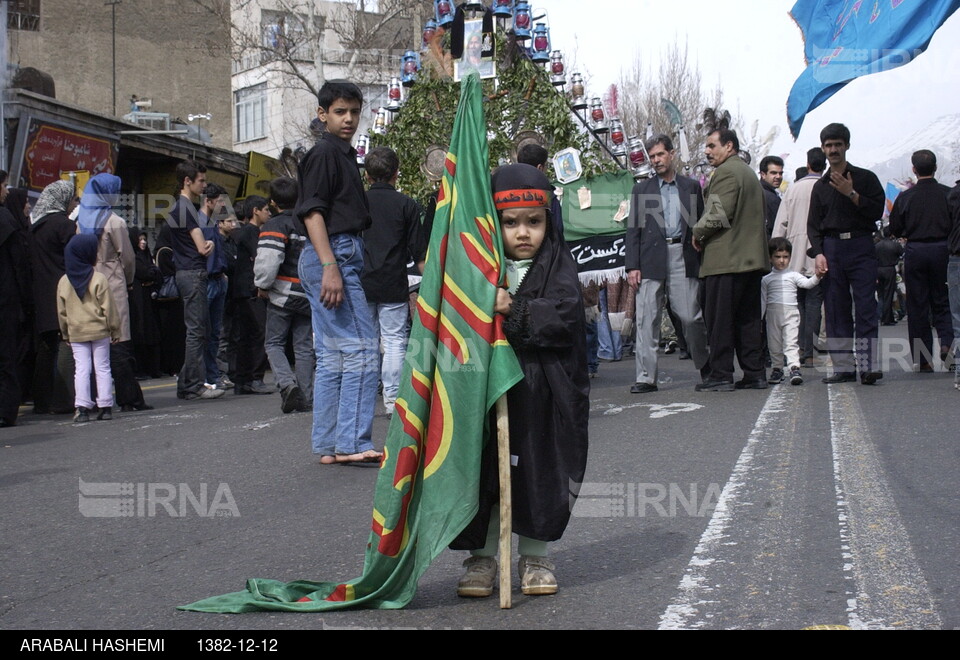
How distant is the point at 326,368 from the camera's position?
23.7ft

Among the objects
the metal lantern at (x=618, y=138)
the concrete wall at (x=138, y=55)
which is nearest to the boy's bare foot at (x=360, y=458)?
the metal lantern at (x=618, y=138)

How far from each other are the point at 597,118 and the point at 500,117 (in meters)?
1.30

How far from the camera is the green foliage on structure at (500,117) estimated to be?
45.4 ft

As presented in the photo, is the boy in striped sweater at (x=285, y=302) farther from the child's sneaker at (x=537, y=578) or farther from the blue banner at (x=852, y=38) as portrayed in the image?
the child's sneaker at (x=537, y=578)

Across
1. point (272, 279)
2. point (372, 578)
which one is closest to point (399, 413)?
point (372, 578)

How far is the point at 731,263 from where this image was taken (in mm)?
10367

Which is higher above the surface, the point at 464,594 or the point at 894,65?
the point at 894,65

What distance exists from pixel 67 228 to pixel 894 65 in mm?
7360

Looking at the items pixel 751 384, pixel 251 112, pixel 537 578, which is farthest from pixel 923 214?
pixel 251 112

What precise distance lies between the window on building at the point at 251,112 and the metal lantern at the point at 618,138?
40.6 meters

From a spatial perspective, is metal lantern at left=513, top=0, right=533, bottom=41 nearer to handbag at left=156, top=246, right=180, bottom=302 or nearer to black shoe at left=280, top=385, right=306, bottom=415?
handbag at left=156, top=246, right=180, bottom=302

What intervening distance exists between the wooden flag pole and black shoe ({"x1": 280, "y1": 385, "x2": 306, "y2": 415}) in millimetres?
6394

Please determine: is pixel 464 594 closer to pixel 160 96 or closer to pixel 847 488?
pixel 847 488

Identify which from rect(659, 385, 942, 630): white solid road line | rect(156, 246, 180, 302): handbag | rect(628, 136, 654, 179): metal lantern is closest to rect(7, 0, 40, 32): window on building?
rect(156, 246, 180, 302): handbag
